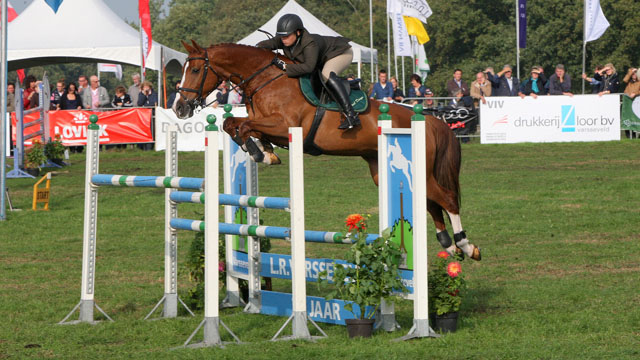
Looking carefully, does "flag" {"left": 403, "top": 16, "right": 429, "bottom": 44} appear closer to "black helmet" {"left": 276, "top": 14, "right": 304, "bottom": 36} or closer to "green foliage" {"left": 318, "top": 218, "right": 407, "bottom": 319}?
"black helmet" {"left": 276, "top": 14, "right": 304, "bottom": 36}

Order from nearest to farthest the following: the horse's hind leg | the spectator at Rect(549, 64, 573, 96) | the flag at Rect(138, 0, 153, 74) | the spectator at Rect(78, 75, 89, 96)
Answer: the horse's hind leg < the spectator at Rect(549, 64, 573, 96) < the spectator at Rect(78, 75, 89, 96) < the flag at Rect(138, 0, 153, 74)

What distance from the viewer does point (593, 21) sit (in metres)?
27.8

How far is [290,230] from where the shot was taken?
6.77 metres

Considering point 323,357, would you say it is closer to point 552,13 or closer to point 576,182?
point 576,182

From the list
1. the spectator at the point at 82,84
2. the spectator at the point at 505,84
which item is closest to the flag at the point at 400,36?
the spectator at the point at 505,84

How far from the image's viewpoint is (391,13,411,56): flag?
1207 inches

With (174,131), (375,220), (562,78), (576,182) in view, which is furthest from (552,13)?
(174,131)

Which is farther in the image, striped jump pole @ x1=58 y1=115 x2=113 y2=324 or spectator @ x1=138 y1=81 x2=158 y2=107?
spectator @ x1=138 y1=81 x2=158 y2=107

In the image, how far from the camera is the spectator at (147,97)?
24.1 metres

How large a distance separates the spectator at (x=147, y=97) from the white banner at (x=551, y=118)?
8395 mm

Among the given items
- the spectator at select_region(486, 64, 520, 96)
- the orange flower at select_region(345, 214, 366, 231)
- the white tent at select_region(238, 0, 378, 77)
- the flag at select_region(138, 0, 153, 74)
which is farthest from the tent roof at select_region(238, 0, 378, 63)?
the orange flower at select_region(345, 214, 366, 231)

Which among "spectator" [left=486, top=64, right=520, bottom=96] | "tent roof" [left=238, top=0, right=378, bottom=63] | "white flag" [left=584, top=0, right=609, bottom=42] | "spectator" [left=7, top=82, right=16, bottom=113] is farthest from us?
"tent roof" [left=238, top=0, right=378, bottom=63]

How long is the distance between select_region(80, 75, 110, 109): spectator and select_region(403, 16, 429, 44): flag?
37.4 feet

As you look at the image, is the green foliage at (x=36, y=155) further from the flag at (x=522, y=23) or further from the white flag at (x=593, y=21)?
the white flag at (x=593, y=21)
